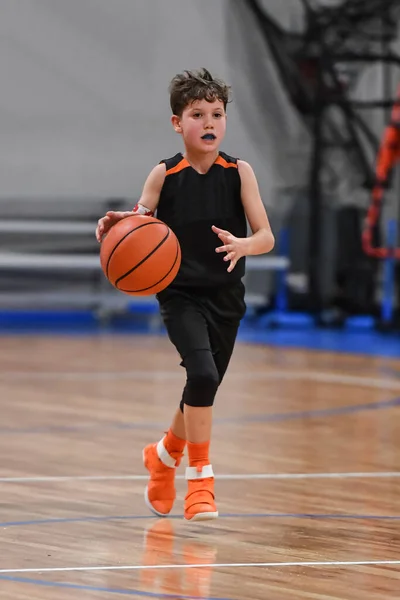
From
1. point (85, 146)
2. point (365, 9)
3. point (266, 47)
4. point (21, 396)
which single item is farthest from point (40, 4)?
point (21, 396)

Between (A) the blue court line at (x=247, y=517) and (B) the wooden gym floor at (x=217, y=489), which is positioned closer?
(B) the wooden gym floor at (x=217, y=489)

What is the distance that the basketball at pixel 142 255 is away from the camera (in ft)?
11.9

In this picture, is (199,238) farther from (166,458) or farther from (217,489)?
(217,489)

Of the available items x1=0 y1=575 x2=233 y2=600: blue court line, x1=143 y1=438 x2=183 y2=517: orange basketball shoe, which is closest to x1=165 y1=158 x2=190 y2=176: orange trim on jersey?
x1=143 y1=438 x2=183 y2=517: orange basketball shoe

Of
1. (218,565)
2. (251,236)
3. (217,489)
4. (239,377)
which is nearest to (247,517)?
(217,489)

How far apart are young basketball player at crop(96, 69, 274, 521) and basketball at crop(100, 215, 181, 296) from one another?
80 millimetres

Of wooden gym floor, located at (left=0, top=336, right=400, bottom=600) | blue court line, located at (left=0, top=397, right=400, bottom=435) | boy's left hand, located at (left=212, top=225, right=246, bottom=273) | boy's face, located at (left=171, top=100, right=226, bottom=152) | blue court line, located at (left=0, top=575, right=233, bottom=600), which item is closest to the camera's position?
blue court line, located at (left=0, top=575, right=233, bottom=600)

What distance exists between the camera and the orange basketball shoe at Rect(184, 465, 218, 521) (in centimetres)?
356

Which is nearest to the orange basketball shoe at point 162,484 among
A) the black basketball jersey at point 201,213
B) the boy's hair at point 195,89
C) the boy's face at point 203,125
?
the black basketball jersey at point 201,213

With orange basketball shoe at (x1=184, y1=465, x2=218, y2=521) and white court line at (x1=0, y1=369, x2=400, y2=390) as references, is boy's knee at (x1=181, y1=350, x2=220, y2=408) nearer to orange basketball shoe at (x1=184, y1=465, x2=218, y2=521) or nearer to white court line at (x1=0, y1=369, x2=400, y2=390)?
orange basketball shoe at (x1=184, y1=465, x2=218, y2=521)

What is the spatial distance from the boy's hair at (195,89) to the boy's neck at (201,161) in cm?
14

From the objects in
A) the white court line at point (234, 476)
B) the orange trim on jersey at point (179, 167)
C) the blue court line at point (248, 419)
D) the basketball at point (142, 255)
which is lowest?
the blue court line at point (248, 419)

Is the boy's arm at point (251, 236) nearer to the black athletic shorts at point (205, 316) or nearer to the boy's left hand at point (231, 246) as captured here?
the boy's left hand at point (231, 246)

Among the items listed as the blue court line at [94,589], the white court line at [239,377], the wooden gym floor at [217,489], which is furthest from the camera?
the white court line at [239,377]
